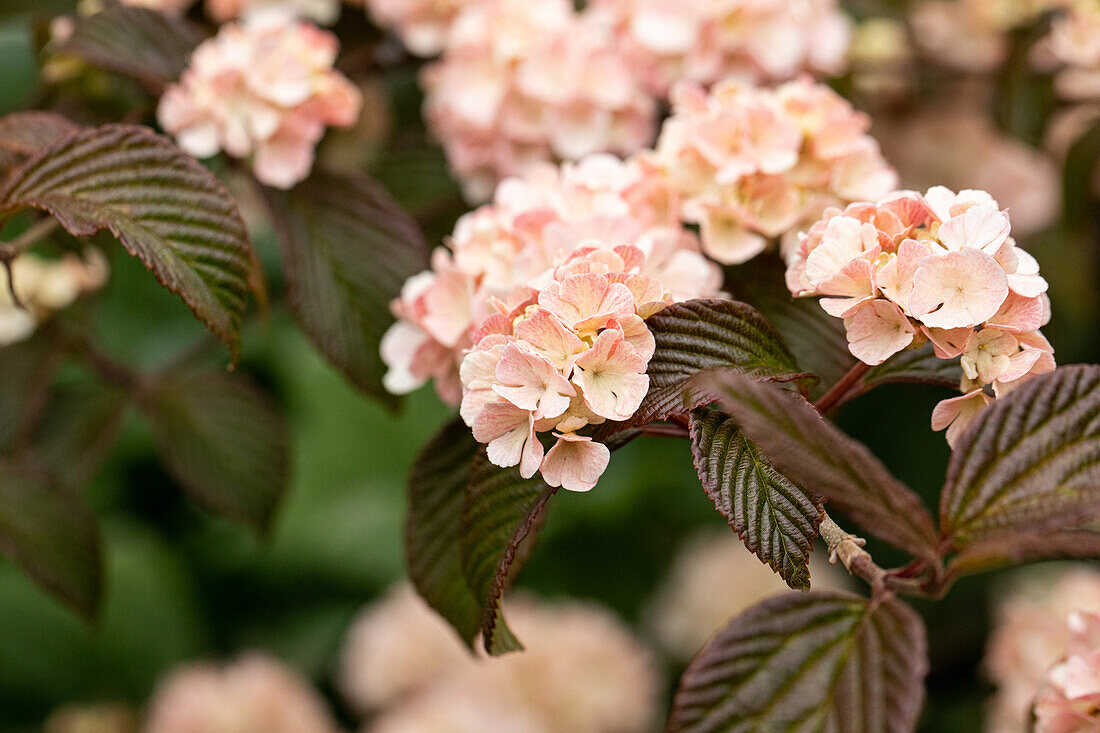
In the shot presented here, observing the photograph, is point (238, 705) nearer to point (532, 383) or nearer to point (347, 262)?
point (347, 262)

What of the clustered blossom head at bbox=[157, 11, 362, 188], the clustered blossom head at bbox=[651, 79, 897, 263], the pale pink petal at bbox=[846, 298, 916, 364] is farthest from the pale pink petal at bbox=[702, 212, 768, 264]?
the clustered blossom head at bbox=[157, 11, 362, 188]

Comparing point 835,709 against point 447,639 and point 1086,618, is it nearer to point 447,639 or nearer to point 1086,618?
point 1086,618

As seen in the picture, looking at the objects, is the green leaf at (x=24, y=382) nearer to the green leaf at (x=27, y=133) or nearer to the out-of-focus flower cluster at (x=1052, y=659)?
the green leaf at (x=27, y=133)


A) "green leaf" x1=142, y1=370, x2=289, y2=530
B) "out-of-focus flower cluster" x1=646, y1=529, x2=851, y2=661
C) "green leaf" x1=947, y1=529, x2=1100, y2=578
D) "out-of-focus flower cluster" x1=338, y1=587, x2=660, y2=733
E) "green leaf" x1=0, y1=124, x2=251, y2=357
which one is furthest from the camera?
"out-of-focus flower cluster" x1=646, y1=529, x2=851, y2=661

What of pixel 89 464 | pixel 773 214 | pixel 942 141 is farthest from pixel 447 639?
pixel 942 141

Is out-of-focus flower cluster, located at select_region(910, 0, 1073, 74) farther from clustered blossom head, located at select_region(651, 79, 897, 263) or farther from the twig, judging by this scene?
the twig
